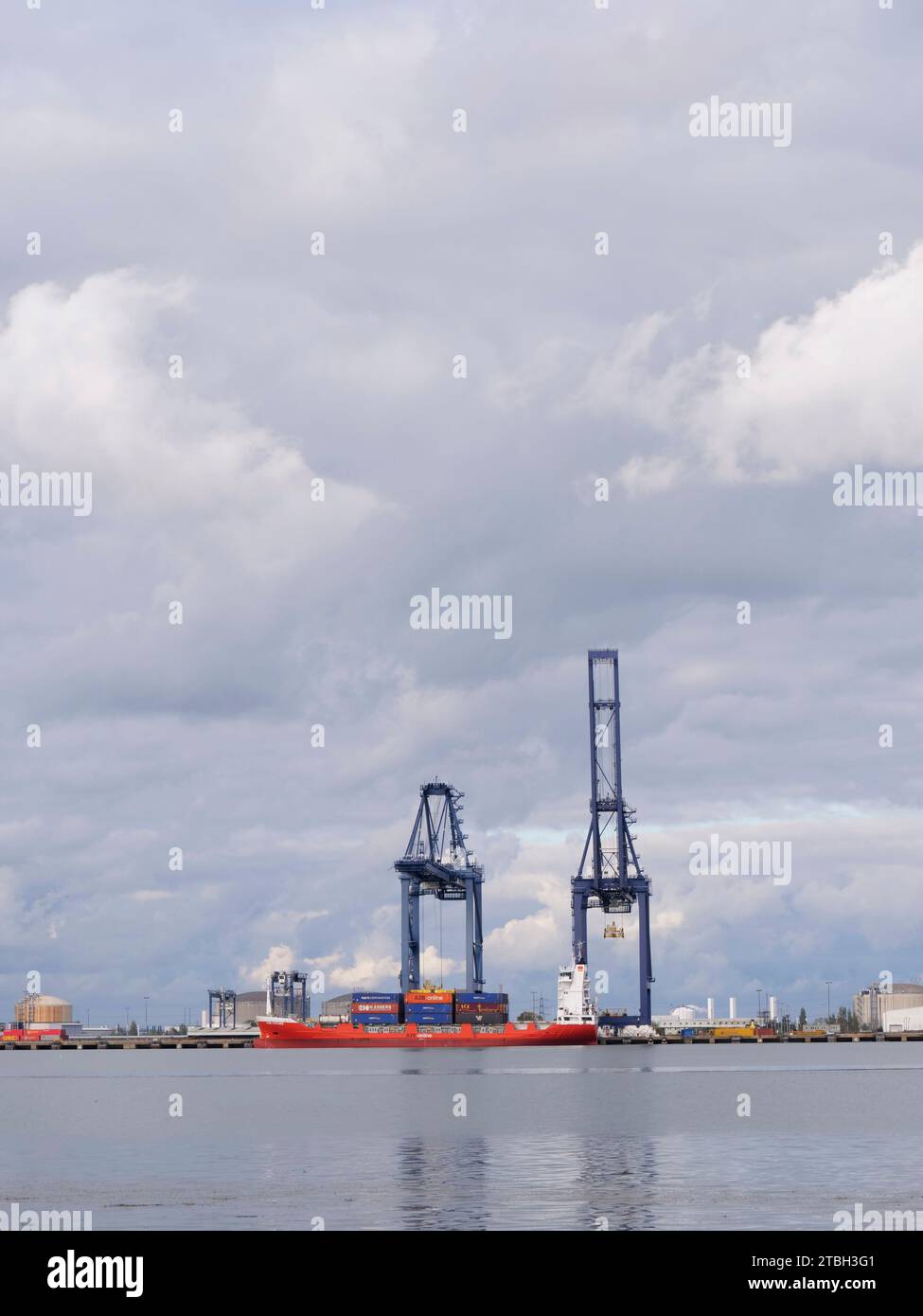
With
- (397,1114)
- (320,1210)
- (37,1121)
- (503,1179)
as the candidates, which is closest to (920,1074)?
(397,1114)

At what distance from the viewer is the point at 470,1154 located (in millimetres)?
59250

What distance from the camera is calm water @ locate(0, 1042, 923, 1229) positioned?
42094mm

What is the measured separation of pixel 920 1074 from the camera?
150000 millimetres

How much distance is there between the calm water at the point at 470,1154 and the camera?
42.1 m
